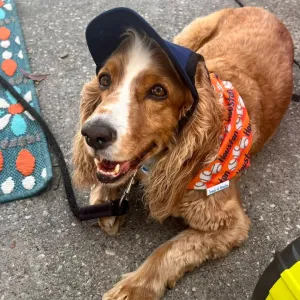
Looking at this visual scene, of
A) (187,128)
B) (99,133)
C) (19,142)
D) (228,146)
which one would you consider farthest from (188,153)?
(19,142)

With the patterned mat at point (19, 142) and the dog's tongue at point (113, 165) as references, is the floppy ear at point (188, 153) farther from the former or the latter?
the patterned mat at point (19, 142)

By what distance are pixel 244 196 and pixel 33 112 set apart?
1.49 meters

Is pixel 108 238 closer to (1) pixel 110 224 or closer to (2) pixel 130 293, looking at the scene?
(1) pixel 110 224

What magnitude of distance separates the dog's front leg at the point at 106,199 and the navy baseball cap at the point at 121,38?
2.33ft

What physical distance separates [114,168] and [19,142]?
46.5 inches

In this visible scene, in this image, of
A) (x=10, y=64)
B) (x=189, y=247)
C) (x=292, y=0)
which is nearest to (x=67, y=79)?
(x=10, y=64)

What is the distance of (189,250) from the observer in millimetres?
2420

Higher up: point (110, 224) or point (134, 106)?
point (134, 106)

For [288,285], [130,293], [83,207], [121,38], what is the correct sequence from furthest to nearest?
[83,207], [130,293], [121,38], [288,285]

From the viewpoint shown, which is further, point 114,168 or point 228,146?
point 228,146

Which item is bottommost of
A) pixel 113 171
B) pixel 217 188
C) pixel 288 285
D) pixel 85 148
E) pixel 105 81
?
pixel 217 188

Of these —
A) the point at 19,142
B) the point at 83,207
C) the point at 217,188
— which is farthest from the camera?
the point at 19,142

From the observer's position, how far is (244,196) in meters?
2.90

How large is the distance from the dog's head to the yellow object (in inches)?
30.8
